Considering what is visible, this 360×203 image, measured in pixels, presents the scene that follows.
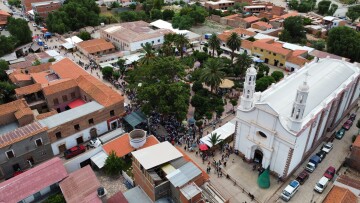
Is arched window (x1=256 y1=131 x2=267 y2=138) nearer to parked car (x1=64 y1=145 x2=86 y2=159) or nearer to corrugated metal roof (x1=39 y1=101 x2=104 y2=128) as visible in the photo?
corrugated metal roof (x1=39 y1=101 x2=104 y2=128)

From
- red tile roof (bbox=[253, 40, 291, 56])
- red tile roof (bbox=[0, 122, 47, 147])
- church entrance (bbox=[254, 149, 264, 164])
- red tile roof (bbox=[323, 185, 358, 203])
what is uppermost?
red tile roof (bbox=[0, 122, 47, 147])

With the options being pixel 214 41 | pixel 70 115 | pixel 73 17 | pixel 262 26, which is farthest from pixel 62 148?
pixel 262 26

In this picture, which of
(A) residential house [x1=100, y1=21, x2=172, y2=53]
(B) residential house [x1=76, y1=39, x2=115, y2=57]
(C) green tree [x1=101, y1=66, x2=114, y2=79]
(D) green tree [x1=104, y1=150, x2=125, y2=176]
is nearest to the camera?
(D) green tree [x1=104, y1=150, x2=125, y2=176]

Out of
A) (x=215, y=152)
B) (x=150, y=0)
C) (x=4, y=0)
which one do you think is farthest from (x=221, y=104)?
(x=4, y=0)

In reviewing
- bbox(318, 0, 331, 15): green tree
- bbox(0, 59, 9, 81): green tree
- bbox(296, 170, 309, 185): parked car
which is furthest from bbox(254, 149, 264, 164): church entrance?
bbox(318, 0, 331, 15): green tree

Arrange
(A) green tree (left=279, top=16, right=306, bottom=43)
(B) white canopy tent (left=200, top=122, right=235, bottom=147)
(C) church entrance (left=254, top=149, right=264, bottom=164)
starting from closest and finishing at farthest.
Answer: (C) church entrance (left=254, top=149, right=264, bottom=164) → (B) white canopy tent (left=200, top=122, right=235, bottom=147) → (A) green tree (left=279, top=16, right=306, bottom=43)

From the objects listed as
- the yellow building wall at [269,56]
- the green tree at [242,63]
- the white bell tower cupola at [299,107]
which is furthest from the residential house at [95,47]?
the white bell tower cupola at [299,107]
